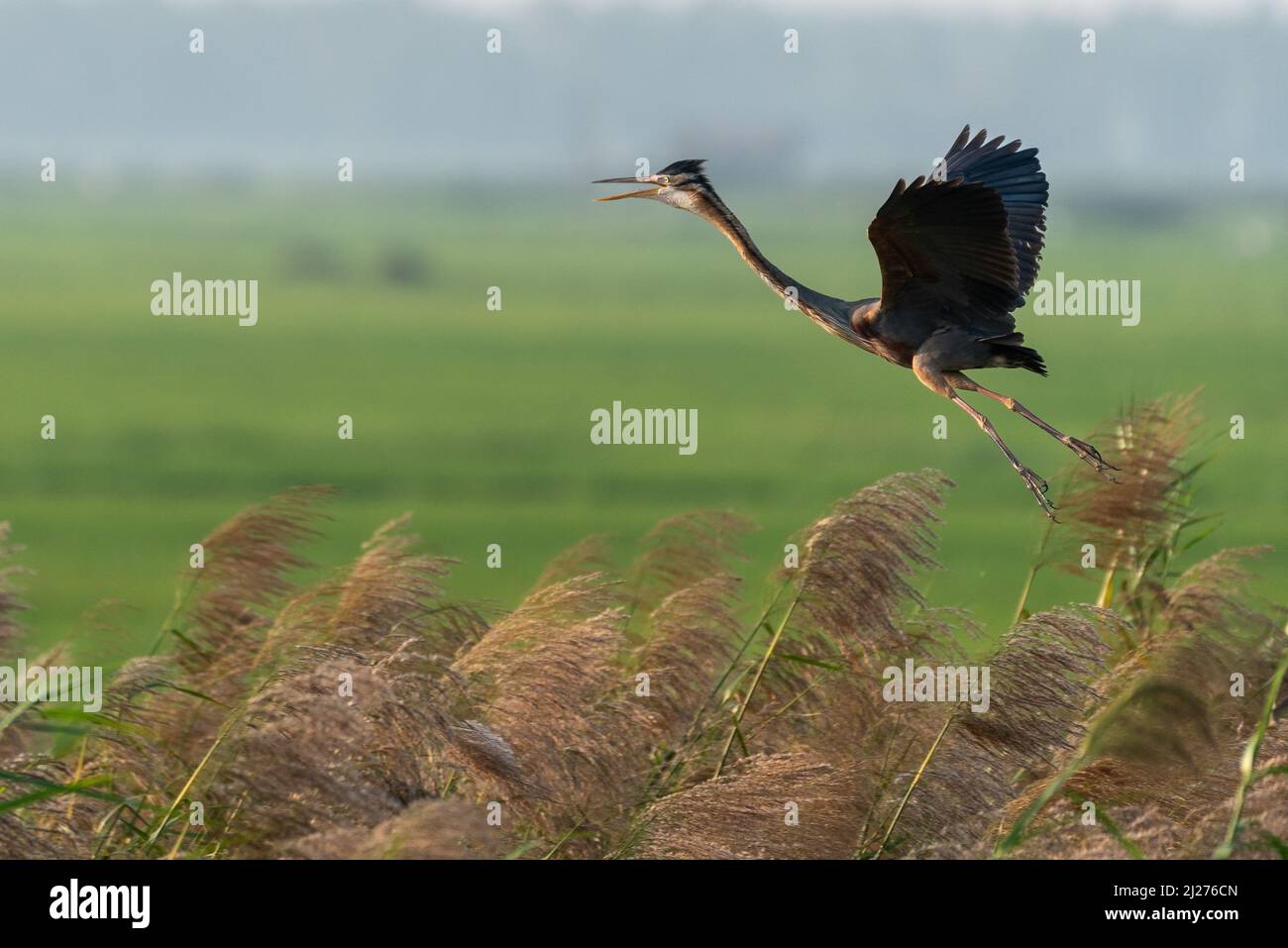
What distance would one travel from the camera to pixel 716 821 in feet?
15.9

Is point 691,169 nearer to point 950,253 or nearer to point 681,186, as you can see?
point 681,186

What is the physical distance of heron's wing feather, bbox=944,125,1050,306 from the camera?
5.08 meters

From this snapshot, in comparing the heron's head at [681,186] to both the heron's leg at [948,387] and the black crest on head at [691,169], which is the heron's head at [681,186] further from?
the heron's leg at [948,387]

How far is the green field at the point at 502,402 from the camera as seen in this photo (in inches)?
1222

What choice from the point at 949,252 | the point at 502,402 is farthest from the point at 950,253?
the point at 502,402

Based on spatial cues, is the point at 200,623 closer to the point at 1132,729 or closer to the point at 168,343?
the point at 1132,729

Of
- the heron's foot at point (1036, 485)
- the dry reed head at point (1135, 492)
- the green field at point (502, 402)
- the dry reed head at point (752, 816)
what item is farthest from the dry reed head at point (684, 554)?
the heron's foot at point (1036, 485)

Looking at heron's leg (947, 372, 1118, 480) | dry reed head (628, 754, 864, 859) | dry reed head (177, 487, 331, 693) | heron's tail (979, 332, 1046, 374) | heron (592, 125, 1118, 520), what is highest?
heron (592, 125, 1118, 520)

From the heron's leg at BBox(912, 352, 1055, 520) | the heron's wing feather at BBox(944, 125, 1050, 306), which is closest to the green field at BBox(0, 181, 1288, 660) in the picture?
the heron's wing feather at BBox(944, 125, 1050, 306)

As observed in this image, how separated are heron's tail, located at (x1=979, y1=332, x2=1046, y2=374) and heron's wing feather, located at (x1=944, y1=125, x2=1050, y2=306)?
0.64 meters

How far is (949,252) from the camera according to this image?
14.8 feet

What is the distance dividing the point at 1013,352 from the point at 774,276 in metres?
0.63

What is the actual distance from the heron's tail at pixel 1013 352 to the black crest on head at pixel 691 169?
86 centimetres

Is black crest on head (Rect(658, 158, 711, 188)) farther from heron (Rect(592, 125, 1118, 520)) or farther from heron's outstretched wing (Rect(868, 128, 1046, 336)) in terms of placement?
heron's outstretched wing (Rect(868, 128, 1046, 336))
